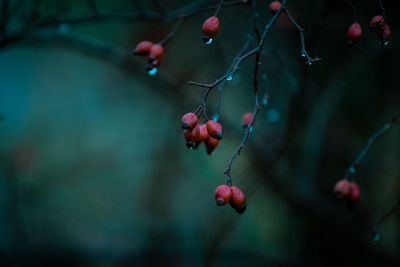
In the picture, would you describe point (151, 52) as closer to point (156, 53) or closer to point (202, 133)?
point (156, 53)

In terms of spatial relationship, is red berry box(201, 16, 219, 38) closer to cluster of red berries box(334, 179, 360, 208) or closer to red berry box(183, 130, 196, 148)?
red berry box(183, 130, 196, 148)

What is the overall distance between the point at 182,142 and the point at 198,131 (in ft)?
10.9

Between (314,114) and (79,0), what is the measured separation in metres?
4.43

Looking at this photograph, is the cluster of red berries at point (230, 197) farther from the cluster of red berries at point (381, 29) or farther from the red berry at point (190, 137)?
the cluster of red berries at point (381, 29)

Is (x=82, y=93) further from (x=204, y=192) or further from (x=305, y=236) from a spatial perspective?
(x=305, y=236)

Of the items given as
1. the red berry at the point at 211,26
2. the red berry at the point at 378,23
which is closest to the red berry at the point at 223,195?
the red berry at the point at 211,26

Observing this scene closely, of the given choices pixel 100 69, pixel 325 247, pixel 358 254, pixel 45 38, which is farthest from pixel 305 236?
pixel 100 69

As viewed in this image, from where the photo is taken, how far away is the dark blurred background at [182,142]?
9.22ft

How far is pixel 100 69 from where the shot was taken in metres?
6.21

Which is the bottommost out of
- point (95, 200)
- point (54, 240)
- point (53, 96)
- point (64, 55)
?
point (54, 240)

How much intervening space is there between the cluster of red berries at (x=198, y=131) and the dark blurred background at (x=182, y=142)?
581 mm

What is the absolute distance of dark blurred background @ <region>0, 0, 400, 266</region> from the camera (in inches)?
111

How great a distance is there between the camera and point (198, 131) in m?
1.27

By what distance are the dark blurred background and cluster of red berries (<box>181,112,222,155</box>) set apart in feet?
1.91
